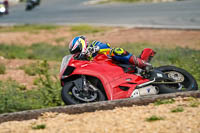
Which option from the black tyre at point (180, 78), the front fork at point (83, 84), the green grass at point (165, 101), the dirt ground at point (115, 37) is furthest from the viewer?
the dirt ground at point (115, 37)

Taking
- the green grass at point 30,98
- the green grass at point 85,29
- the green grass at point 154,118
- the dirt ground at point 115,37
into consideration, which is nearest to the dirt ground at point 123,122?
the green grass at point 154,118

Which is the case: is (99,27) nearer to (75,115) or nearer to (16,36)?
(16,36)

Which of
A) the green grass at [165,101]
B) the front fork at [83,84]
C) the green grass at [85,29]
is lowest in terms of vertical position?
the green grass at [165,101]

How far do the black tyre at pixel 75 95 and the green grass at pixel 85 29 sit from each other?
14.1 metres

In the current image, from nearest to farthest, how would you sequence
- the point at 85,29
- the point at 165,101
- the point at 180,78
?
the point at 165,101
the point at 180,78
the point at 85,29

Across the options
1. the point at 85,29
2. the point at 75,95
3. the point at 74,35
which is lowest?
the point at 75,95

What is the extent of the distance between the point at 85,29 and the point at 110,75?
1532cm

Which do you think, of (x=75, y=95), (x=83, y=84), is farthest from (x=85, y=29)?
(x=75, y=95)

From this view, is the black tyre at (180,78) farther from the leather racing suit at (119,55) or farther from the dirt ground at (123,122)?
the dirt ground at (123,122)

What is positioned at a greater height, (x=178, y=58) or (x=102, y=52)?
(x=178, y=58)

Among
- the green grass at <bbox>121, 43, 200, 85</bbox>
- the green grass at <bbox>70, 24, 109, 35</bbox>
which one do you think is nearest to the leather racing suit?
the green grass at <bbox>121, 43, 200, 85</bbox>

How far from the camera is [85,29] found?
72.6 feet

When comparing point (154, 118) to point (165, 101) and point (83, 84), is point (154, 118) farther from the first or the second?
point (83, 84)

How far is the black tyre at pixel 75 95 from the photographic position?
6.69 m
